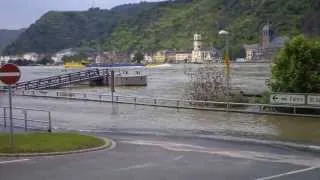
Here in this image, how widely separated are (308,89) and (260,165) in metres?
19.4

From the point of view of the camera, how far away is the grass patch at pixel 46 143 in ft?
57.5

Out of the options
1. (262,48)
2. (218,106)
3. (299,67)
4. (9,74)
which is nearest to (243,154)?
(9,74)

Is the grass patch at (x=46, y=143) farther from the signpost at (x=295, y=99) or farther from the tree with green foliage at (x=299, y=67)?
the tree with green foliage at (x=299, y=67)

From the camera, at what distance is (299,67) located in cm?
3356

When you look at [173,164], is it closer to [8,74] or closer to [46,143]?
[8,74]

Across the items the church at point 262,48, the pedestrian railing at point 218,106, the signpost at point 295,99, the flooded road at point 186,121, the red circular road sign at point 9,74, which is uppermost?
the church at point 262,48

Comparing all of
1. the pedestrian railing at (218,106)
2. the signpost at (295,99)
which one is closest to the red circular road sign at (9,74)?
the pedestrian railing at (218,106)

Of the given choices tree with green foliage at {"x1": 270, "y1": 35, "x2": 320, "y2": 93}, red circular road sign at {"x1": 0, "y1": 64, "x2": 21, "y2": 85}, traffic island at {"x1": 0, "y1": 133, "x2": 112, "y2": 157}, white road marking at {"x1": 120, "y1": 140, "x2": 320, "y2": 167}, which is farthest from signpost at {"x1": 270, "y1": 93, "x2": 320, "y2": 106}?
red circular road sign at {"x1": 0, "y1": 64, "x2": 21, "y2": 85}

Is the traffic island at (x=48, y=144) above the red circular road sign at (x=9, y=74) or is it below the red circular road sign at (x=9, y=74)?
below

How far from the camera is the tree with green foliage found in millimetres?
33594

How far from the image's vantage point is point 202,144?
20406mm

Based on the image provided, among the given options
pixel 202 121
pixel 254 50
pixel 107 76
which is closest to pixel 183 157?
pixel 202 121

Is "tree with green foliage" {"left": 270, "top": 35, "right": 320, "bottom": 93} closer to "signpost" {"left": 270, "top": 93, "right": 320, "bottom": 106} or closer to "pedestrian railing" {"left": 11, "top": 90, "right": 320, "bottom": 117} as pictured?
"signpost" {"left": 270, "top": 93, "right": 320, "bottom": 106}

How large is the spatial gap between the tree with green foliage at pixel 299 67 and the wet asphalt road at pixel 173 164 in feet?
47.9
